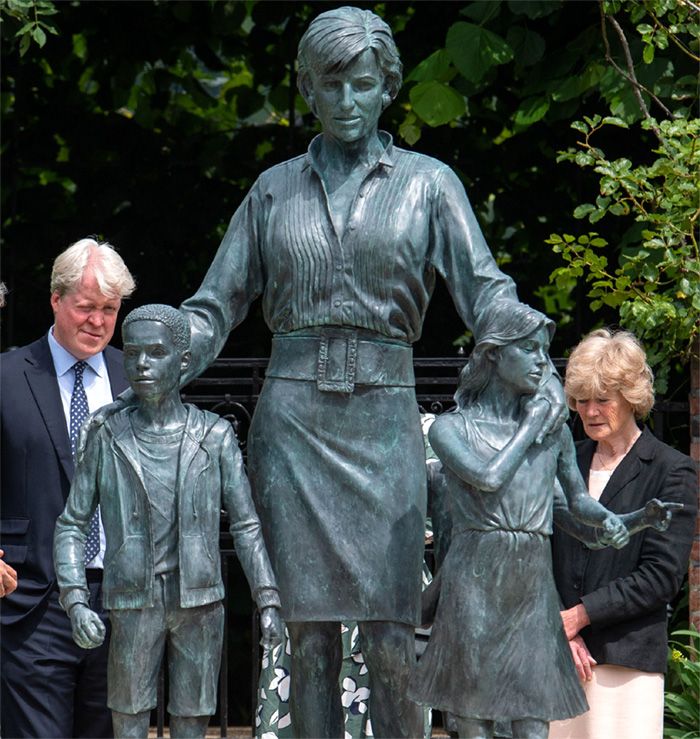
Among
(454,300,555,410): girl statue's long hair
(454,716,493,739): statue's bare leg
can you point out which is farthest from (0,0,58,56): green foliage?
(454,716,493,739): statue's bare leg

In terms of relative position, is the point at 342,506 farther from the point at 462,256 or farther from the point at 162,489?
the point at 462,256

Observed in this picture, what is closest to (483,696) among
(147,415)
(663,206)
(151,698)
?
(151,698)

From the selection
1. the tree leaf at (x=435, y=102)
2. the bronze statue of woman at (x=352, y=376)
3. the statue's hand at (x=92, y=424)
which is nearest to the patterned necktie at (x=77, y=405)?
the bronze statue of woman at (x=352, y=376)

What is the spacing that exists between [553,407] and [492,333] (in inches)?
9.7

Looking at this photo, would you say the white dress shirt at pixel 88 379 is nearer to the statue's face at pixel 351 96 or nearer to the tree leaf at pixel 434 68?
the statue's face at pixel 351 96

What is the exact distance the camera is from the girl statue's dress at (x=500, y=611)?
4.13 meters

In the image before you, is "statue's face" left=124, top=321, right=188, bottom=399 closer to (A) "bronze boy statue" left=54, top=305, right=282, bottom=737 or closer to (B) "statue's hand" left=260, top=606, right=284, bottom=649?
(A) "bronze boy statue" left=54, top=305, right=282, bottom=737

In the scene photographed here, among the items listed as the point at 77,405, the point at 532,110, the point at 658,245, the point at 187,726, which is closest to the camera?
the point at 187,726

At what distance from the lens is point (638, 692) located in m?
5.54

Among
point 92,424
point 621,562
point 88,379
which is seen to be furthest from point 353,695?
point 92,424

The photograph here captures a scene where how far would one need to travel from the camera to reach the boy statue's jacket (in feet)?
13.5

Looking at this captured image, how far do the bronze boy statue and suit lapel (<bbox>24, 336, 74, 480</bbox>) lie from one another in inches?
58.5

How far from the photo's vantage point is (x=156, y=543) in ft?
Result: 13.5

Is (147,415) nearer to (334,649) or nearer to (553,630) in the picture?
(334,649)
